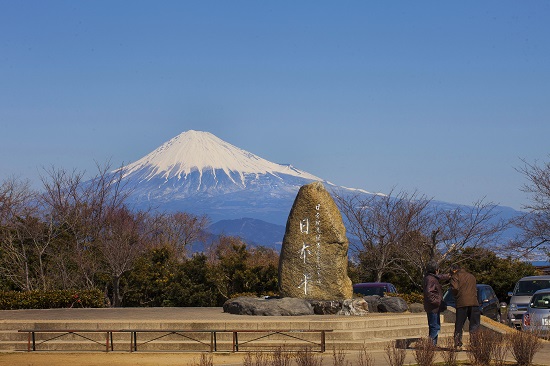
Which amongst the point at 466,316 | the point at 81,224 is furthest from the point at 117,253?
the point at 466,316

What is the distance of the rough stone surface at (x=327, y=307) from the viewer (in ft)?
77.1

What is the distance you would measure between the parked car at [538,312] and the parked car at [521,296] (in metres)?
2.35

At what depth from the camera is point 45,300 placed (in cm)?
2875

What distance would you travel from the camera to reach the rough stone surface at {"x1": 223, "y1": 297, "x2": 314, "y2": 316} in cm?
2238

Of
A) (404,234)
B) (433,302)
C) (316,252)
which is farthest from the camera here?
(404,234)

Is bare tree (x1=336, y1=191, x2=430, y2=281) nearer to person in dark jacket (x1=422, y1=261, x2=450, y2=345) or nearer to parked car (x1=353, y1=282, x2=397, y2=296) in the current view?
parked car (x1=353, y1=282, x2=397, y2=296)

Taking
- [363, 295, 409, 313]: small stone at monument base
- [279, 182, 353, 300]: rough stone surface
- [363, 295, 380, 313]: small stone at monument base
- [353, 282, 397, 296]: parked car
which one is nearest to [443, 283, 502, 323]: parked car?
[363, 295, 409, 313]: small stone at monument base

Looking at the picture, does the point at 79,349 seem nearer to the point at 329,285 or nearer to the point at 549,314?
the point at 329,285

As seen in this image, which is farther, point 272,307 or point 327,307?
point 327,307

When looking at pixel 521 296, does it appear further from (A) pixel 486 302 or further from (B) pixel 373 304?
(B) pixel 373 304

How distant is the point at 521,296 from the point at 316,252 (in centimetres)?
773

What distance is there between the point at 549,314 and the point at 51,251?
857 inches

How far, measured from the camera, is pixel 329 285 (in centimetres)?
2470

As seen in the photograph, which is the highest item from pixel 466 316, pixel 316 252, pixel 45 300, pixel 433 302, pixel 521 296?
pixel 316 252
